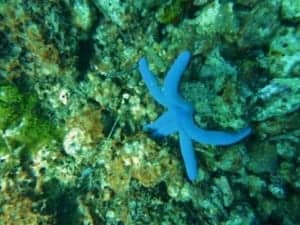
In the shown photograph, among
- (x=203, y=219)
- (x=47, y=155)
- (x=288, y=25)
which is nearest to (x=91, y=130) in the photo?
(x=47, y=155)

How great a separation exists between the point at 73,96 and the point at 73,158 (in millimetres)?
897

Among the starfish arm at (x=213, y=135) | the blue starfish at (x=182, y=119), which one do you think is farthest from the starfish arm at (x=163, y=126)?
the starfish arm at (x=213, y=135)

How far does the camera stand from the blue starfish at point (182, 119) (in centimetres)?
444

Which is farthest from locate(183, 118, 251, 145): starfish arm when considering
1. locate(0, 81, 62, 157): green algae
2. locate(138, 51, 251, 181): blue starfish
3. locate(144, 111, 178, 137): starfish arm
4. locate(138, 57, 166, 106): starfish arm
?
locate(0, 81, 62, 157): green algae

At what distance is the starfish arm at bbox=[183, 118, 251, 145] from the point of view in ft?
14.3

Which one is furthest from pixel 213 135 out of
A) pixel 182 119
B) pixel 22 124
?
pixel 22 124

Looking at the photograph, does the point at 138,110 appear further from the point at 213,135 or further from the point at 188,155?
the point at 213,135

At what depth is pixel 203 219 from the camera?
4.93 m

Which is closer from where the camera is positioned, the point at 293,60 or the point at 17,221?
the point at 293,60

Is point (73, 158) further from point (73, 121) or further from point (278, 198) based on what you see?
point (278, 198)

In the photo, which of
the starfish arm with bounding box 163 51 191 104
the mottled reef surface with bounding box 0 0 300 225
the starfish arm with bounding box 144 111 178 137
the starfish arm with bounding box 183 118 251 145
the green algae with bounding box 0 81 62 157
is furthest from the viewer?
the green algae with bounding box 0 81 62 157

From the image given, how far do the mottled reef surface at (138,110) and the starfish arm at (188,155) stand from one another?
0.27 meters

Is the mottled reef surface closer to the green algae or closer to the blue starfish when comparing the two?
the green algae

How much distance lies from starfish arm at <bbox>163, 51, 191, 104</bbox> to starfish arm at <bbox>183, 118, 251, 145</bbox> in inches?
12.3
